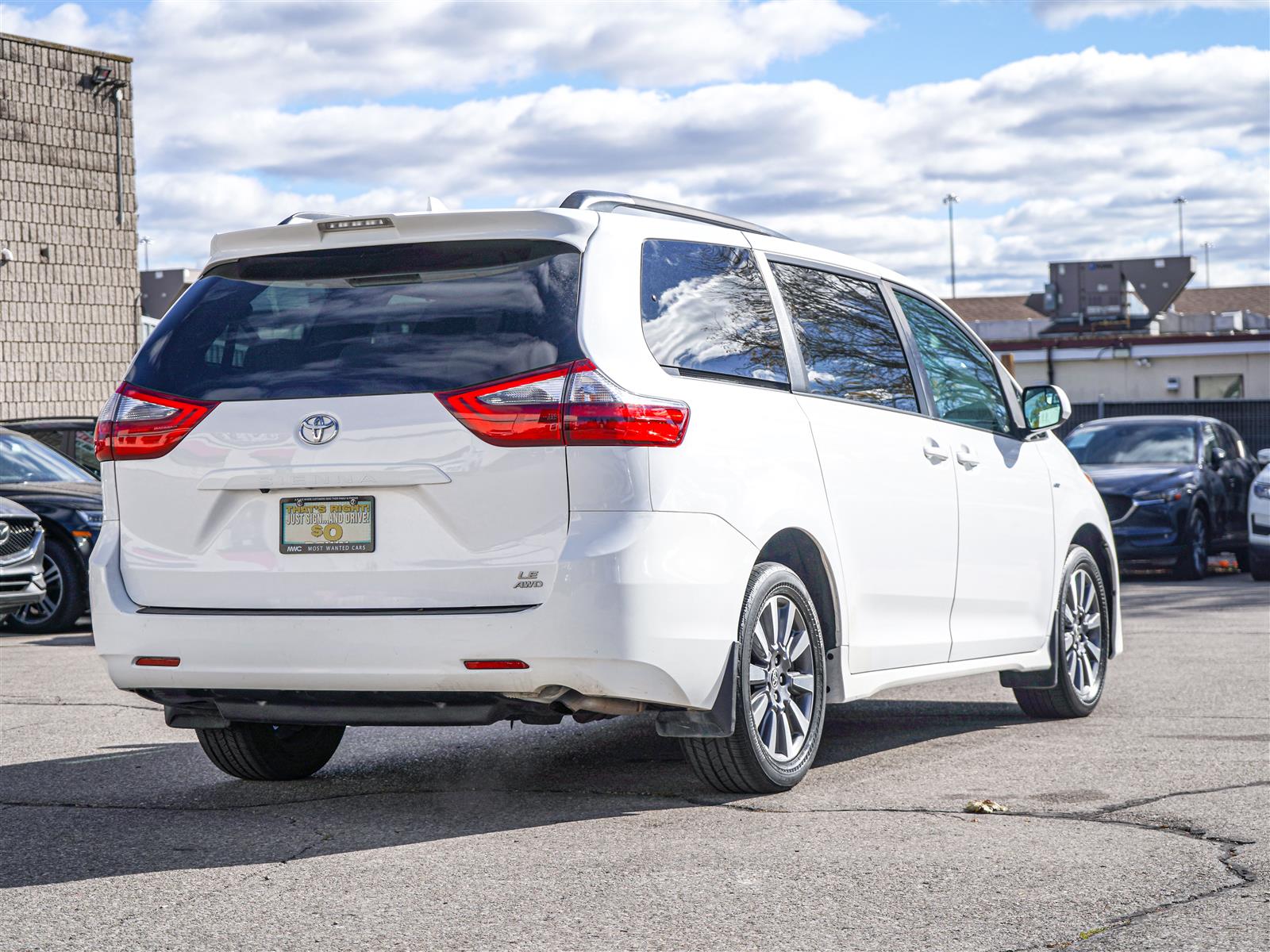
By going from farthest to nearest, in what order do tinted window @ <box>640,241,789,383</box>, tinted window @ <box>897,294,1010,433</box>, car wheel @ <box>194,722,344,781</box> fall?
tinted window @ <box>897,294,1010,433</box>, car wheel @ <box>194,722,344,781</box>, tinted window @ <box>640,241,789,383</box>

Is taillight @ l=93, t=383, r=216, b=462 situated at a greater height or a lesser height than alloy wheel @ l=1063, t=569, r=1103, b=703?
greater

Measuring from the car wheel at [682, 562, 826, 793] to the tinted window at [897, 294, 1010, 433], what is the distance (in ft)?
5.21

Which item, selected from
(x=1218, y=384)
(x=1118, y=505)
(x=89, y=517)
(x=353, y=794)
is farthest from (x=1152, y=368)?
(x=353, y=794)

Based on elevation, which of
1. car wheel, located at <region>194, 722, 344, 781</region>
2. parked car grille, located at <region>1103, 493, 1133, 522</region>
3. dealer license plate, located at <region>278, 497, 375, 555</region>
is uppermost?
dealer license plate, located at <region>278, 497, 375, 555</region>

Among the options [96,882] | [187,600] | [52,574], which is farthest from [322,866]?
[52,574]

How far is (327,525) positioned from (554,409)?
32.0 inches

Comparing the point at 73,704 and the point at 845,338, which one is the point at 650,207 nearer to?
the point at 845,338

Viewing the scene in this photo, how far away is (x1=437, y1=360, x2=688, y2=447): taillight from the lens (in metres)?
5.26

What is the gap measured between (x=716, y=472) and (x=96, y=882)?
221 centimetres

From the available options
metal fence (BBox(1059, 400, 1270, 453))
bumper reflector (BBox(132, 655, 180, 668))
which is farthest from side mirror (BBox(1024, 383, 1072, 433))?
metal fence (BBox(1059, 400, 1270, 453))

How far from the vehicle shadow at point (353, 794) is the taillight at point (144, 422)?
4.01 feet

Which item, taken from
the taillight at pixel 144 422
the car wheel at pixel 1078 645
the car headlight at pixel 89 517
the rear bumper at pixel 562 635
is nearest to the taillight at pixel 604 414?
the rear bumper at pixel 562 635

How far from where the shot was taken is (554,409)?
17.3ft

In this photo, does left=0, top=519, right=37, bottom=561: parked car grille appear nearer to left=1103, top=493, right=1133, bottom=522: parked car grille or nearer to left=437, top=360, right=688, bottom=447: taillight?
left=437, top=360, right=688, bottom=447: taillight
